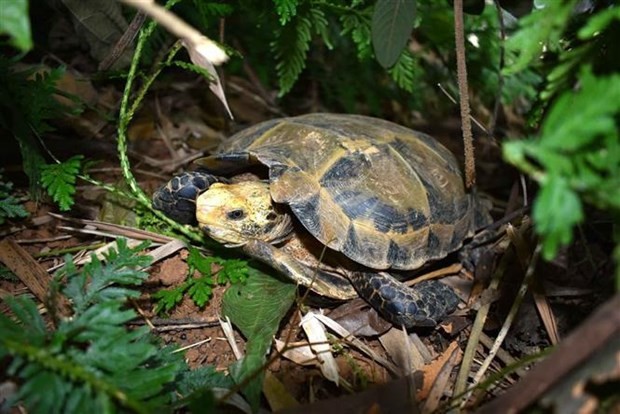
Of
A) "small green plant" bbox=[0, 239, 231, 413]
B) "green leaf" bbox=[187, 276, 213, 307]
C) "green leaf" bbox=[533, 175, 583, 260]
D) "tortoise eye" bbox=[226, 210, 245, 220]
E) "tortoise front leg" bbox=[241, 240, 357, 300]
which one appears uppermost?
"green leaf" bbox=[533, 175, 583, 260]

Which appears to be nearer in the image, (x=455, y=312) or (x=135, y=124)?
(x=455, y=312)

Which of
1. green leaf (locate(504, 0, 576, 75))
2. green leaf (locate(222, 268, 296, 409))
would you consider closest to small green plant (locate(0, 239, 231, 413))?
green leaf (locate(222, 268, 296, 409))

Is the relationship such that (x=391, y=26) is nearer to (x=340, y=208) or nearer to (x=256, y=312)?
(x=340, y=208)

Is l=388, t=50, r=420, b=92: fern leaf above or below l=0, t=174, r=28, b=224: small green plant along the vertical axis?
above

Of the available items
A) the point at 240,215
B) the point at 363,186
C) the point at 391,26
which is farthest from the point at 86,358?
the point at 391,26

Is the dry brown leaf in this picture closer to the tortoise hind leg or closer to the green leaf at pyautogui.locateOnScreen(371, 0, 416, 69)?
the tortoise hind leg

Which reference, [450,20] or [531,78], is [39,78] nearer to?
[450,20]

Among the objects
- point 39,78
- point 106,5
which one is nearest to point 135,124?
point 106,5
